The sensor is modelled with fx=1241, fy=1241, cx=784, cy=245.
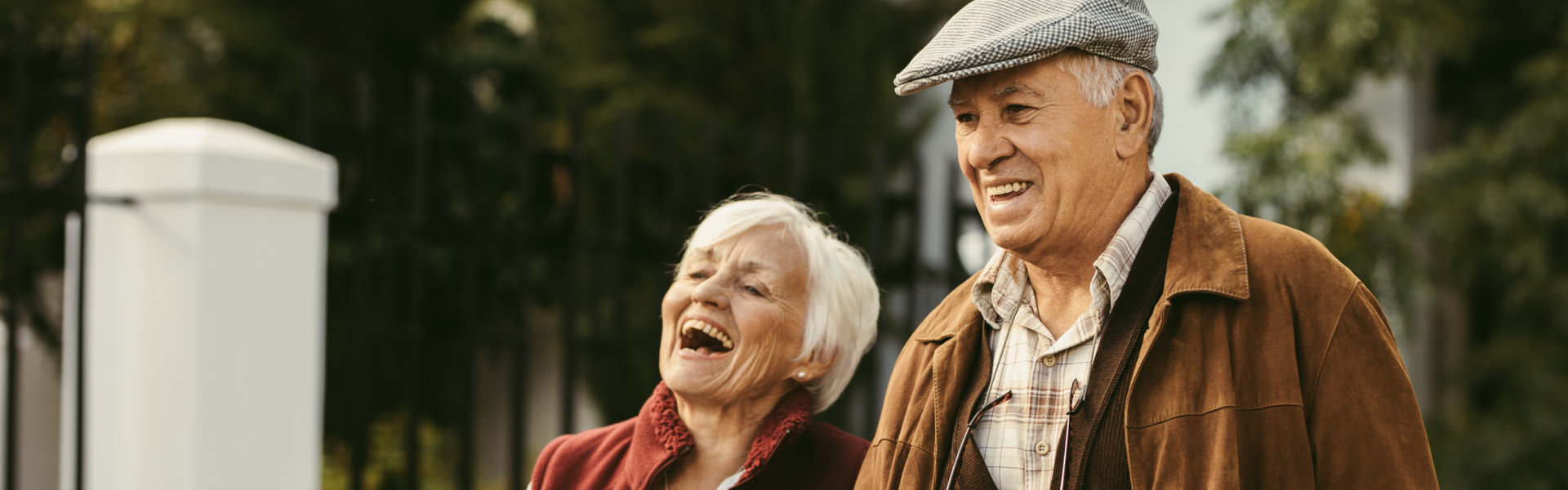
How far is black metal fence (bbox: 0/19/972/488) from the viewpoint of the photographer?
10.0 feet

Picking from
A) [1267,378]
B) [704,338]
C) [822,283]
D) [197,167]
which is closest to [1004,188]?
[1267,378]

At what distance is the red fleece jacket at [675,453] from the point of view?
1955mm

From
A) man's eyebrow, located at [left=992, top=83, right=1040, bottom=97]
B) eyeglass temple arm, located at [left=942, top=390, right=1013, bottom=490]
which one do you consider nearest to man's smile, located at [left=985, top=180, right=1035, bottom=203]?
man's eyebrow, located at [left=992, top=83, right=1040, bottom=97]

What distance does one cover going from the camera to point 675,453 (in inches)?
76.8

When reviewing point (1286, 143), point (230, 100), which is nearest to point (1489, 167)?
point (1286, 143)

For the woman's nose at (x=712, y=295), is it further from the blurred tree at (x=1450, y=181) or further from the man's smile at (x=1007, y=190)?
the blurred tree at (x=1450, y=181)

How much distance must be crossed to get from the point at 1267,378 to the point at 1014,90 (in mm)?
459

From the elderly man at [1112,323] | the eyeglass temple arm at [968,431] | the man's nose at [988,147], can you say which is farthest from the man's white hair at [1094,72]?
the eyeglass temple arm at [968,431]

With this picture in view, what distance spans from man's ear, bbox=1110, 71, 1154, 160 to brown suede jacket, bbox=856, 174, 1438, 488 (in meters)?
0.14

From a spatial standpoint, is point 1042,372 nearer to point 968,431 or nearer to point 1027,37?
point 968,431

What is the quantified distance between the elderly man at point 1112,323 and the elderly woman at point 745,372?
244 mm

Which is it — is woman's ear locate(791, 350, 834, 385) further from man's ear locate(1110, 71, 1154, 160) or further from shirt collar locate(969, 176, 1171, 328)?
man's ear locate(1110, 71, 1154, 160)

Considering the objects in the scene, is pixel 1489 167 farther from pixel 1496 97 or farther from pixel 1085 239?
pixel 1085 239

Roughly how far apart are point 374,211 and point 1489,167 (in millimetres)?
5215
